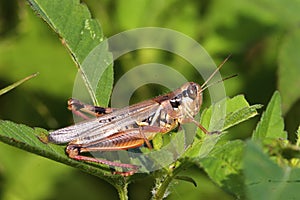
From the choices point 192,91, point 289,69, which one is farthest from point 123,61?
point 192,91

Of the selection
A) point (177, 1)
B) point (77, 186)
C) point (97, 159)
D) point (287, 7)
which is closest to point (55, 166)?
point (77, 186)

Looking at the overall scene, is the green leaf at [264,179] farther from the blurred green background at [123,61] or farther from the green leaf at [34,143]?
the blurred green background at [123,61]

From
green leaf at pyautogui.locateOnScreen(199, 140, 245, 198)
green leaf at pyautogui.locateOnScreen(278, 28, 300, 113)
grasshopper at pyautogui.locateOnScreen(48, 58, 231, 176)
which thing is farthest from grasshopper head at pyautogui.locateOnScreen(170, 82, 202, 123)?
green leaf at pyautogui.locateOnScreen(278, 28, 300, 113)

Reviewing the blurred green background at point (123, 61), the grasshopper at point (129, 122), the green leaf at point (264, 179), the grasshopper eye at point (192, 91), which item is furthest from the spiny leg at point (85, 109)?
the blurred green background at point (123, 61)

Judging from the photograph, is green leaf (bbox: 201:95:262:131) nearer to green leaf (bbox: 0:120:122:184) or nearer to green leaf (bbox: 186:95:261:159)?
green leaf (bbox: 186:95:261:159)

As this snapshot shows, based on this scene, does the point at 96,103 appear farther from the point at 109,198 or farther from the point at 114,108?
the point at 109,198

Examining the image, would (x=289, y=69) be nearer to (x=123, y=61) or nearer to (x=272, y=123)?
(x=123, y=61)
